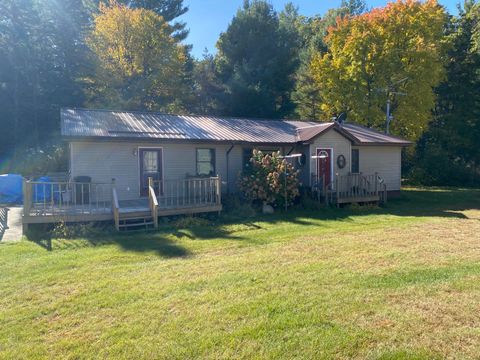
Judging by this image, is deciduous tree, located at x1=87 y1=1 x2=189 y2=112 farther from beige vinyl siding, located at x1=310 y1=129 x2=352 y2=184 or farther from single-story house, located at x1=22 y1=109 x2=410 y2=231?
beige vinyl siding, located at x1=310 y1=129 x2=352 y2=184

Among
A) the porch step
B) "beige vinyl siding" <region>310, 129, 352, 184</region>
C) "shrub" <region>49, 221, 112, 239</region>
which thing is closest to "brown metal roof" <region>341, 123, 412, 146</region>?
"beige vinyl siding" <region>310, 129, 352, 184</region>

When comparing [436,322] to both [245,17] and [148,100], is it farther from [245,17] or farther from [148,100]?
[245,17]

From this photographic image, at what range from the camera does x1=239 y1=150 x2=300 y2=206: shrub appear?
12.6 metres

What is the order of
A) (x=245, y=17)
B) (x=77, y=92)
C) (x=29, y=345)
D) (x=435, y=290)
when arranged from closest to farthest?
1. (x=29, y=345)
2. (x=435, y=290)
3. (x=77, y=92)
4. (x=245, y=17)

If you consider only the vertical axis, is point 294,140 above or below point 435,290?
above

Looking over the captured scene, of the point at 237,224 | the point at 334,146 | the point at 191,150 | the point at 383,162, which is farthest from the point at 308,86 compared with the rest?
the point at 237,224

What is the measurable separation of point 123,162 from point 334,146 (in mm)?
8606

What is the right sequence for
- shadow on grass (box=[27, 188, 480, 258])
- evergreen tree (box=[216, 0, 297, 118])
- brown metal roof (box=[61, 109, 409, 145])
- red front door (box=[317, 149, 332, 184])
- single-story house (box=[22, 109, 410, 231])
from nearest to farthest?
shadow on grass (box=[27, 188, 480, 258])
single-story house (box=[22, 109, 410, 231])
brown metal roof (box=[61, 109, 409, 145])
red front door (box=[317, 149, 332, 184])
evergreen tree (box=[216, 0, 297, 118])

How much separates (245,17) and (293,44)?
4.36 meters

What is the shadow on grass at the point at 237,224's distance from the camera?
320 inches

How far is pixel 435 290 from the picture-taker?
16.6 feet

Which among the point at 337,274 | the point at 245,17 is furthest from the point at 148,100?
the point at 337,274

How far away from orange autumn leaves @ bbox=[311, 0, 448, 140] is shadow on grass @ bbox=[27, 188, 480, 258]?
336 inches

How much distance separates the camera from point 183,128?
1450 centimetres
